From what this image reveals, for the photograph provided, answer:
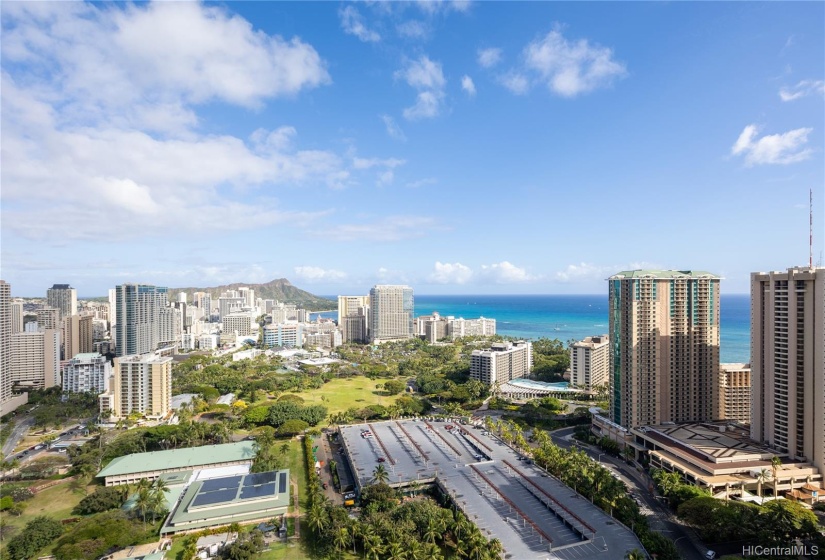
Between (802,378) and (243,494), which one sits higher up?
(802,378)

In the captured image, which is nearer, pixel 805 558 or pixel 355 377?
pixel 805 558

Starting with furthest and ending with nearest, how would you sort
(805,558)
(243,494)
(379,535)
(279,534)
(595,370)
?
(595,370) → (243,494) → (279,534) → (379,535) → (805,558)

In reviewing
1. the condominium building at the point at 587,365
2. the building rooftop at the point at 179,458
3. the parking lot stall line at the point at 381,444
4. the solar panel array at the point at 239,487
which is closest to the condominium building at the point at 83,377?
the building rooftop at the point at 179,458

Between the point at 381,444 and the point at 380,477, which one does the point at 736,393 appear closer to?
the point at 381,444

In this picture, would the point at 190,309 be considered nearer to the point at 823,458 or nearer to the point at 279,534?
the point at 279,534

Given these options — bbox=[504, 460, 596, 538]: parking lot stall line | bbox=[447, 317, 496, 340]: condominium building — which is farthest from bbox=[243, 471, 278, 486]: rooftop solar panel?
bbox=[447, 317, 496, 340]: condominium building

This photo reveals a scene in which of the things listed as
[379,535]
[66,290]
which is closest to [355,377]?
[379,535]

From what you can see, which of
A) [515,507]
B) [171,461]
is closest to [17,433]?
[171,461]
